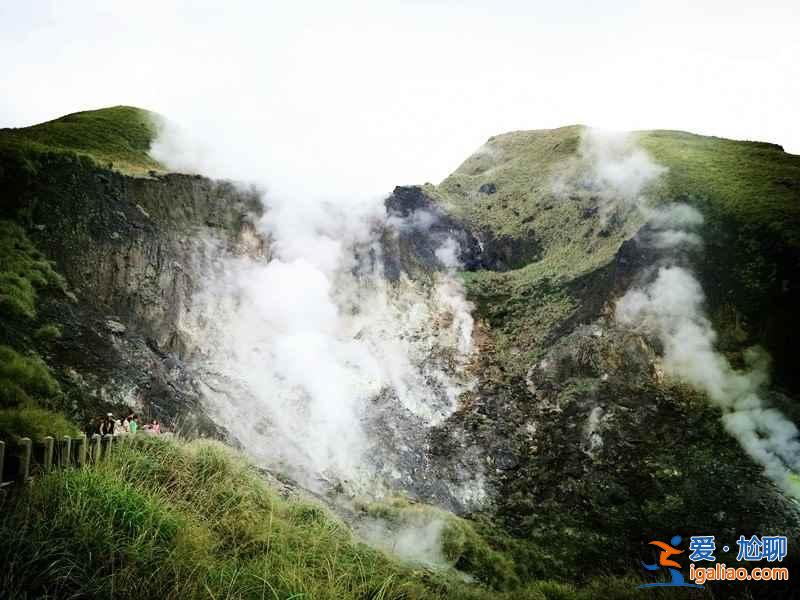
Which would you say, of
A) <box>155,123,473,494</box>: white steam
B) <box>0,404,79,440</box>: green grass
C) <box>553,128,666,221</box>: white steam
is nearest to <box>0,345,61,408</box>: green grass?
<box>0,404,79,440</box>: green grass

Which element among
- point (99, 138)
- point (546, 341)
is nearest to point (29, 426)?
point (546, 341)

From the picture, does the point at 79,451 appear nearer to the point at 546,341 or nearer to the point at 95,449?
the point at 95,449

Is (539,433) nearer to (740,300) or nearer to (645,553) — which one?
(645,553)

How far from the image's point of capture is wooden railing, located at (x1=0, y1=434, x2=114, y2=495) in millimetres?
4953

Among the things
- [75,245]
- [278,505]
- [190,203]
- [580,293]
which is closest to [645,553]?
[278,505]

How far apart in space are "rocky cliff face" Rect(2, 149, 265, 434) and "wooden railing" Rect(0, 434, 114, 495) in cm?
722

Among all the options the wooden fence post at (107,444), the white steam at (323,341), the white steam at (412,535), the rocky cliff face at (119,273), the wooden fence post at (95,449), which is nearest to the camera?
the wooden fence post at (95,449)

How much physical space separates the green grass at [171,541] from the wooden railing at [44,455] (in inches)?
7.1

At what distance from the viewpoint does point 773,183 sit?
2711 cm

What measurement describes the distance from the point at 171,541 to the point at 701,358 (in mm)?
21684

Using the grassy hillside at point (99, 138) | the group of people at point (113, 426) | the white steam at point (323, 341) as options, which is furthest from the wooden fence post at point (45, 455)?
the grassy hillside at point (99, 138)

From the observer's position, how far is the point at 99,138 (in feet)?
85.7

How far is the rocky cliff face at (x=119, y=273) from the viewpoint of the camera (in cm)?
1437

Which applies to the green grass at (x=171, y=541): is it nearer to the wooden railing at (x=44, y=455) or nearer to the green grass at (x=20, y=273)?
the wooden railing at (x=44, y=455)
